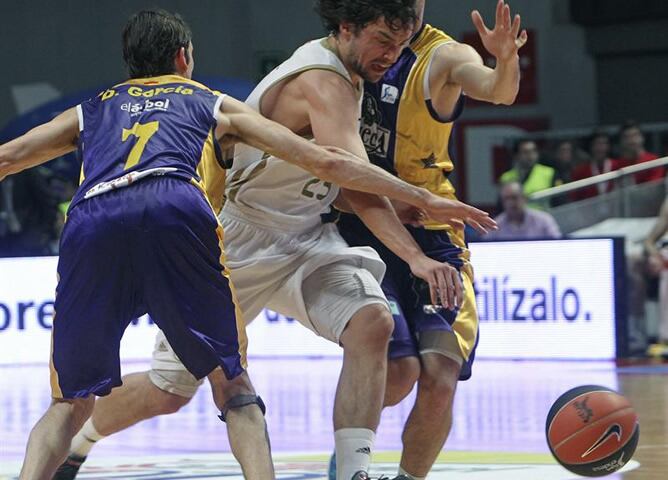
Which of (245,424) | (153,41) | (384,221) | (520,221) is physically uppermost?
(153,41)

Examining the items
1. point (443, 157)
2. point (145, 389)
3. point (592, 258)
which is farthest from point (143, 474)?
point (592, 258)

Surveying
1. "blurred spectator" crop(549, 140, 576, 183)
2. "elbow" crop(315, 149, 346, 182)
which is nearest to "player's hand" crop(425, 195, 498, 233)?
"elbow" crop(315, 149, 346, 182)

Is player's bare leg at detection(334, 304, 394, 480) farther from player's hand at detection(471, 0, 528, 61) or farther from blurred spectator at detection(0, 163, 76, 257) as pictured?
blurred spectator at detection(0, 163, 76, 257)

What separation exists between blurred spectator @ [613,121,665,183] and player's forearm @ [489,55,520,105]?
8538 mm

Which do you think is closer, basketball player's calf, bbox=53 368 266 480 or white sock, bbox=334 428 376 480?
white sock, bbox=334 428 376 480

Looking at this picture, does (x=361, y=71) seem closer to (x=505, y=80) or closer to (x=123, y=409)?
(x=505, y=80)

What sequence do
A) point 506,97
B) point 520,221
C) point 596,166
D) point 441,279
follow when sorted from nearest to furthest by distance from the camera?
1. point 441,279
2. point 506,97
3. point 520,221
4. point 596,166

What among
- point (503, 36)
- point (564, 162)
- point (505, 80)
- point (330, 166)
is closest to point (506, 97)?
point (505, 80)

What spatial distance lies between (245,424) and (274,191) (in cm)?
113

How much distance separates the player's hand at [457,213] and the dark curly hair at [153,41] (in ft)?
3.02

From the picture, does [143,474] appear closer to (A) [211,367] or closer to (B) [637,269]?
(A) [211,367]

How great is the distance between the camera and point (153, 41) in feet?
14.4

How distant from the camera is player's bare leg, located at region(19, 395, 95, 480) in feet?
13.6

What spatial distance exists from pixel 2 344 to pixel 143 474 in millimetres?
6430
